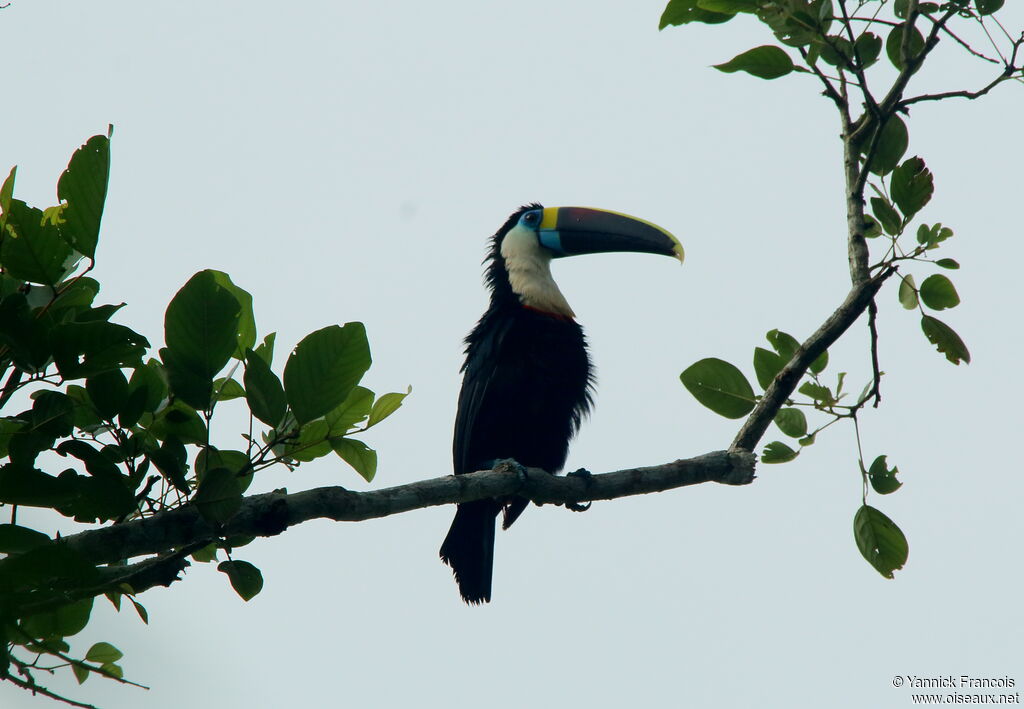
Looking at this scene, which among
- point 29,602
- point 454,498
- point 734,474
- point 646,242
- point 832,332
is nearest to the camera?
point 29,602

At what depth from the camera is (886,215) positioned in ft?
10.9

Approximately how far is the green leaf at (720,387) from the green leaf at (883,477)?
48 centimetres

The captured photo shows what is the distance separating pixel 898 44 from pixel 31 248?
2.96 metres

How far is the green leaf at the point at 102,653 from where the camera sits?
2.96 metres

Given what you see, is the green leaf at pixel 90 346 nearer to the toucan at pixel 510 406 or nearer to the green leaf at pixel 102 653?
the green leaf at pixel 102 653

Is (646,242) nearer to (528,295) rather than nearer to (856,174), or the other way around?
(528,295)

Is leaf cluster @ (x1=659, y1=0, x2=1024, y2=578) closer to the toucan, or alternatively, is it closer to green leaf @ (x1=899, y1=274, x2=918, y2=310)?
green leaf @ (x1=899, y1=274, x2=918, y2=310)

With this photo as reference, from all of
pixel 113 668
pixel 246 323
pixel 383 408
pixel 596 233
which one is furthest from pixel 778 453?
pixel 596 233

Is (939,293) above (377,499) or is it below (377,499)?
above

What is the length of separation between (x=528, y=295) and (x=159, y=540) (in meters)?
4.20

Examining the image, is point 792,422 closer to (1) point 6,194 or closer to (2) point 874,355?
(2) point 874,355

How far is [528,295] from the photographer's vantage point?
647cm

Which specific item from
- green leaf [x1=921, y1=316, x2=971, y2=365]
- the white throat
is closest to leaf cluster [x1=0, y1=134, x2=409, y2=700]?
green leaf [x1=921, y1=316, x2=971, y2=365]

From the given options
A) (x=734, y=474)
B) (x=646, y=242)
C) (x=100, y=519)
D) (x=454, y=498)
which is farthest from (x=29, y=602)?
(x=646, y=242)
